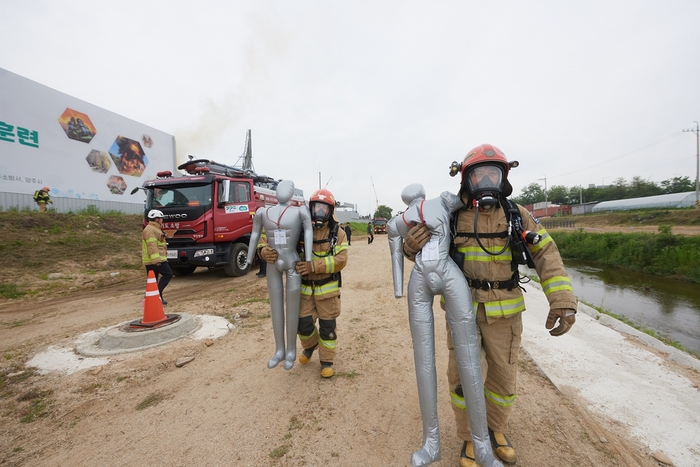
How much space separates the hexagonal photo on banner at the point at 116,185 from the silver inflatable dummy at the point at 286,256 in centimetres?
1766

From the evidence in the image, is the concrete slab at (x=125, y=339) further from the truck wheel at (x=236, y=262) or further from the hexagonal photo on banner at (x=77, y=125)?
the hexagonal photo on banner at (x=77, y=125)

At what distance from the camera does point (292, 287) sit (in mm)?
3184

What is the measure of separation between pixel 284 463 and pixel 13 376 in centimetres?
351

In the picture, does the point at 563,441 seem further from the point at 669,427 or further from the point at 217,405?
the point at 217,405

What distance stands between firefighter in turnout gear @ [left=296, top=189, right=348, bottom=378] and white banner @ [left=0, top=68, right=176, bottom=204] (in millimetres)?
15742

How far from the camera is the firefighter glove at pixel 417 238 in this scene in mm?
2162

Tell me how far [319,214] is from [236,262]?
620cm

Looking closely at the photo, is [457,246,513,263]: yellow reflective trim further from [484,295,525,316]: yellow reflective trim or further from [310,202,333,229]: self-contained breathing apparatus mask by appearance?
[310,202,333,229]: self-contained breathing apparatus mask

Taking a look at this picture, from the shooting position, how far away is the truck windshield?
7.81m

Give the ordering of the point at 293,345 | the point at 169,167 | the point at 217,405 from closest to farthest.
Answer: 1. the point at 217,405
2. the point at 293,345
3. the point at 169,167

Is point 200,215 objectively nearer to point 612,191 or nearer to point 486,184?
point 486,184

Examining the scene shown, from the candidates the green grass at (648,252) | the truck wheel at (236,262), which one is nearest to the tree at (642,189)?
the green grass at (648,252)

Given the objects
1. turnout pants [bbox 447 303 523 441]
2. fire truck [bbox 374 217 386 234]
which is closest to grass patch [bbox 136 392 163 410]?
turnout pants [bbox 447 303 523 441]

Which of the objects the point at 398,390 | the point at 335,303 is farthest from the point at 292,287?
the point at 398,390
